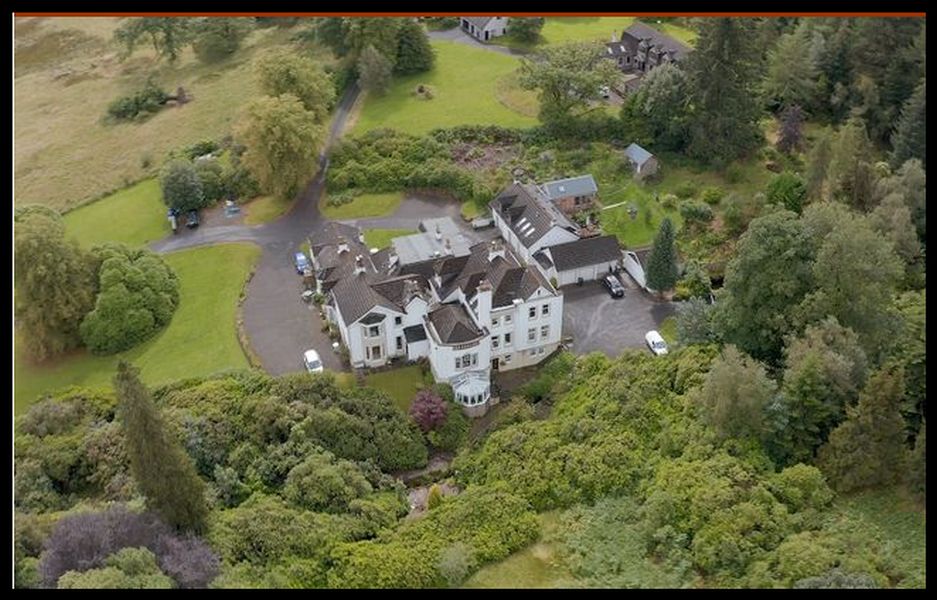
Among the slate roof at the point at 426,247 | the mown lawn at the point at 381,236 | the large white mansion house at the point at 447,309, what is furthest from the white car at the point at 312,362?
the mown lawn at the point at 381,236

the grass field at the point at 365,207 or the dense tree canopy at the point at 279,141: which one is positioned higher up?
the dense tree canopy at the point at 279,141

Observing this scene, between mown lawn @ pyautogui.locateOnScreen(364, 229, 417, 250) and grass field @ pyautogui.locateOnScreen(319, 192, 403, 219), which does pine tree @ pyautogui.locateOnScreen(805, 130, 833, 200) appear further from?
grass field @ pyautogui.locateOnScreen(319, 192, 403, 219)

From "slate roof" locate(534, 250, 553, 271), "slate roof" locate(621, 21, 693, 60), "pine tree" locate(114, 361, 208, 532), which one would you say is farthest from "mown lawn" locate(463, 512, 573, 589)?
"slate roof" locate(621, 21, 693, 60)

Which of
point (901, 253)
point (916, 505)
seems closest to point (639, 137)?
point (901, 253)

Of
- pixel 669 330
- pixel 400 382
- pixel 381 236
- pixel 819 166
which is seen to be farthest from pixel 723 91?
pixel 400 382

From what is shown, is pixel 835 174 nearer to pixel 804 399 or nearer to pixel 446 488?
pixel 804 399

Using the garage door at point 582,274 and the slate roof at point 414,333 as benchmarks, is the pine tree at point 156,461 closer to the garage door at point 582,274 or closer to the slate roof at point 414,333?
the slate roof at point 414,333
